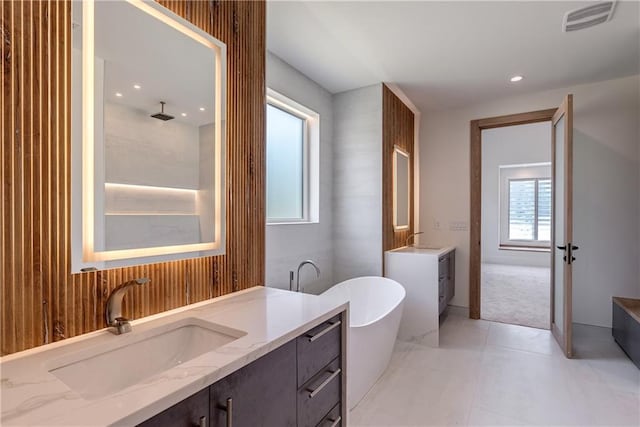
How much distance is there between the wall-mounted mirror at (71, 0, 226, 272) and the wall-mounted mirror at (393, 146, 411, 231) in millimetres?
2348

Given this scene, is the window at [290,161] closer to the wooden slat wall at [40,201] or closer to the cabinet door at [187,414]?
the wooden slat wall at [40,201]

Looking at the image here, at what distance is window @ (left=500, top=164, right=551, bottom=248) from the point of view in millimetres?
7070

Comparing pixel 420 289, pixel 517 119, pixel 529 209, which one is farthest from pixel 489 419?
pixel 529 209

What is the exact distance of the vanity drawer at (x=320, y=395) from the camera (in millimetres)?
1134

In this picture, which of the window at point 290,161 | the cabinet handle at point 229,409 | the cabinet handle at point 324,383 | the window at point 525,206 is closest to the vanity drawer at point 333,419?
the cabinet handle at point 324,383

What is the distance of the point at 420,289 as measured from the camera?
304 cm

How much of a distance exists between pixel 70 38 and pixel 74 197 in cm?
51

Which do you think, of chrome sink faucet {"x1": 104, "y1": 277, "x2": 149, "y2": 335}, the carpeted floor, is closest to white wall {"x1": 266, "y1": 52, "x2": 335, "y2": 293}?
chrome sink faucet {"x1": 104, "y1": 277, "x2": 149, "y2": 335}

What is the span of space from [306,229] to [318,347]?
170 cm

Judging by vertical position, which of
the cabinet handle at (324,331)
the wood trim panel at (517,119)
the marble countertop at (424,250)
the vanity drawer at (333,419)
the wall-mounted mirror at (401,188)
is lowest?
the vanity drawer at (333,419)

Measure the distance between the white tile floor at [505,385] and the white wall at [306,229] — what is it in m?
1.02

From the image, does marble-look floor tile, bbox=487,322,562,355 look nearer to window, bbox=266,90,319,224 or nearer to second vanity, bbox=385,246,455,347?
second vanity, bbox=385,246,455,347

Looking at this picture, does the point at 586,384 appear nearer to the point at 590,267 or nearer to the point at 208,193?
the point at 590,267

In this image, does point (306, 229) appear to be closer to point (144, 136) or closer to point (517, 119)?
point (144, 136)
